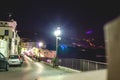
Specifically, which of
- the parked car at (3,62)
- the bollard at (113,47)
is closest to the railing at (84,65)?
the parked car at (3,62)

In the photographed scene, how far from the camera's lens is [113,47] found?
2.94 m

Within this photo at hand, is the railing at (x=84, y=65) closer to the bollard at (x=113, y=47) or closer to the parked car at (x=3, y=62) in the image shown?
the parked car at (x=3, y=62)

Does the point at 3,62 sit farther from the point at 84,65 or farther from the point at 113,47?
the point at 113,47

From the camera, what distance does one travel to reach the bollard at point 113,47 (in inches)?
111

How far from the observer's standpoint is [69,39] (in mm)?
122125

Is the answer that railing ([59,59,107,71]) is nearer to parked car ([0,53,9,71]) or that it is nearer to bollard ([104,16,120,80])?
parked car ([0,53,9,71])

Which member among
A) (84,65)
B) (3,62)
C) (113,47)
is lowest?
(84,65)

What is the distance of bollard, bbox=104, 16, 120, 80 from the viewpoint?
9.28ft

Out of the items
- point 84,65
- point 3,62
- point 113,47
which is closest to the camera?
point 113,47

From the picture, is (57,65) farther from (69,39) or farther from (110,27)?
(69,39)

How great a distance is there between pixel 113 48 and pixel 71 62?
3060 centimetres

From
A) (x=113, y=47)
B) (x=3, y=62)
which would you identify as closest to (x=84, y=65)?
(x=3, y=62)

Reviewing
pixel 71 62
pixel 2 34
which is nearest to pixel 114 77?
pixel 71 62

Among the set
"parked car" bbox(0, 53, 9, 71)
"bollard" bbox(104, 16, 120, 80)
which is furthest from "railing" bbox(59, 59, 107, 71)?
"bollard" bbox(104, 16, 120, 80)
